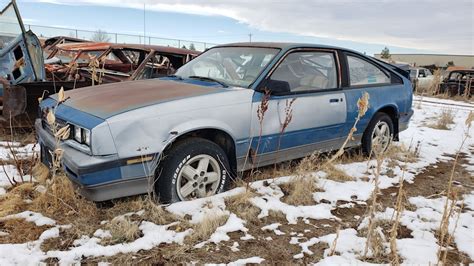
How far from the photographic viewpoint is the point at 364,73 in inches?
192

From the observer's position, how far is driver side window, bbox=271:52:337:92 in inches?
155

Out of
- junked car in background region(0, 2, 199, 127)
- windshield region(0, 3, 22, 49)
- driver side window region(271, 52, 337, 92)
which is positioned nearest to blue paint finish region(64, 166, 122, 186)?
junked car in background region(0, 2, 199, 127)

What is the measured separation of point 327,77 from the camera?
4379 mm

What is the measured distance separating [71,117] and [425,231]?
3.00 m

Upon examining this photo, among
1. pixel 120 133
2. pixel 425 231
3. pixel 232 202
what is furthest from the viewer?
pixel 232 202

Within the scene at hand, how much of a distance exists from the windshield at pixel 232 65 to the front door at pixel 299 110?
0.63 feet

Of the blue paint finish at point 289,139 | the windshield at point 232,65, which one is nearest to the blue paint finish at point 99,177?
the blue paint finish at point 289,139

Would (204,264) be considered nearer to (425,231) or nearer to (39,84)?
(425,231)

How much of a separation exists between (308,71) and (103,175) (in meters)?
2.48

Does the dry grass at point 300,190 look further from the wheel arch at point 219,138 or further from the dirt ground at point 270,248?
the wheel arch at point 219,138

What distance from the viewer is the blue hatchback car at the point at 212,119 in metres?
2.87

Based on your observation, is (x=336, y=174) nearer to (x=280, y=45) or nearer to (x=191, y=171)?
(x=280, y=45)

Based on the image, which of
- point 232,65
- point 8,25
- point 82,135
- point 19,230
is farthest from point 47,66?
point 19,230

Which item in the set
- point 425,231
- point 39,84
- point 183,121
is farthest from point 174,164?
point 39,84
